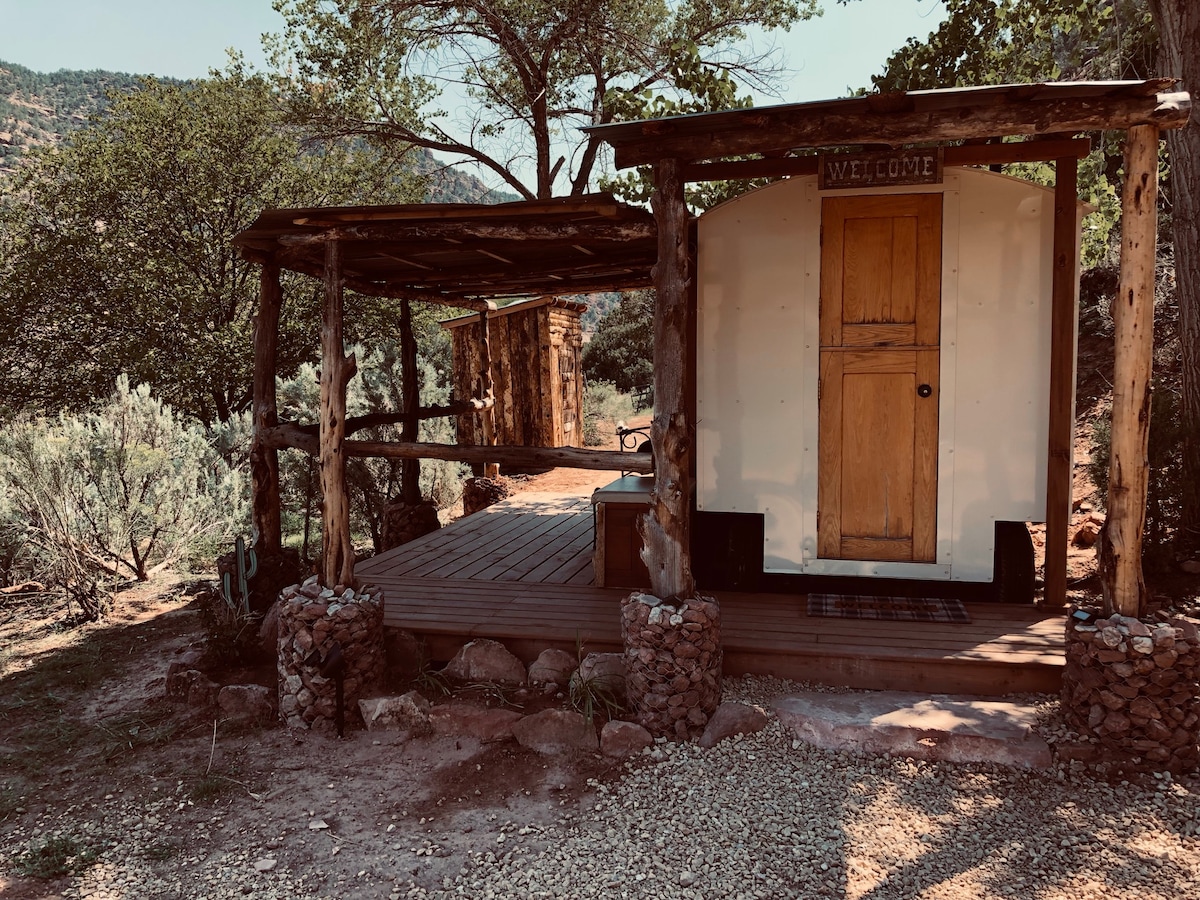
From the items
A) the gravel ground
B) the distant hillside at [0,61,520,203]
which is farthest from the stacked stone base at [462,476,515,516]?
the distant hillside at [0,61,520,203]

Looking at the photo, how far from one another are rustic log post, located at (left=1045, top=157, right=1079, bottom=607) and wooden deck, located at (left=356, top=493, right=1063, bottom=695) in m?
0.40

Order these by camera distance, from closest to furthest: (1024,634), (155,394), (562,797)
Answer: (562,797) < (1024,634) < (155,394)

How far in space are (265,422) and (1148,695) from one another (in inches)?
210

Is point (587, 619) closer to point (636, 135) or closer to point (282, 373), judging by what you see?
point (636, 135)

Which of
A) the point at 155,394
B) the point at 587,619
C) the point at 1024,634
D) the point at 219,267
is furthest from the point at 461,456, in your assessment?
the point at 219,267

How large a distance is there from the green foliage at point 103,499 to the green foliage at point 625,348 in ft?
59.3

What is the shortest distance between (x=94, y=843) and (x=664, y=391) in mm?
3198

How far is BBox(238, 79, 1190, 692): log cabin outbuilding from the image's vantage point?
4379mm

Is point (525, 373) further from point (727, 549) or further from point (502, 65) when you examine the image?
point (727, 549)

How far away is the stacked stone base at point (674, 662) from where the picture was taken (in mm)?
3980

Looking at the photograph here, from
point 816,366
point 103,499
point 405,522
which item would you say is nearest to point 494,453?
point 816,366

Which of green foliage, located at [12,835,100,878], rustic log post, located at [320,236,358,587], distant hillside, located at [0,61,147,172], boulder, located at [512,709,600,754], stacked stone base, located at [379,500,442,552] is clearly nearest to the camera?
green foliage, located at [12,835,100,878]

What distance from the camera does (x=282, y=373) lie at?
15242 millimetres

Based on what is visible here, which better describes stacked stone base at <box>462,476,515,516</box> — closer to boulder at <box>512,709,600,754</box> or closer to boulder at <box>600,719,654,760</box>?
boulder at <box>512,709,600,754</box>
